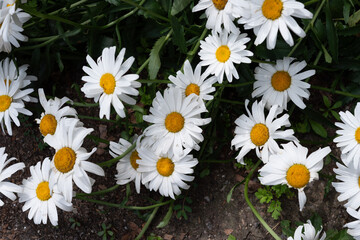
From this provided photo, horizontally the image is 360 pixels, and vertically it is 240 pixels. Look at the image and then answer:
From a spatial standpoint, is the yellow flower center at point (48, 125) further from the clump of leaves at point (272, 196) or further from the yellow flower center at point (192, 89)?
the clump of leaves at point (272, 196)

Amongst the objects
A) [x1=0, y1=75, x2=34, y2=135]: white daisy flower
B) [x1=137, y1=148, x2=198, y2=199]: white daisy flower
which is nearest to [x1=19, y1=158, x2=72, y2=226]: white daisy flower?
[x1=0, y1=75, x2=34, y2=135]: white daisy flower

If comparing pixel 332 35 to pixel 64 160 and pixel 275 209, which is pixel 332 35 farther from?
pixel 64 160

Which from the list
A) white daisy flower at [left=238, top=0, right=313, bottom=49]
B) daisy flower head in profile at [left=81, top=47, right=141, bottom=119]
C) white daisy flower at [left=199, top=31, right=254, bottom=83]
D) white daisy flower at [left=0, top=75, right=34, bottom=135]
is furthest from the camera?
white daisy flower at [left=0, top=75, right=34, bottom=135]

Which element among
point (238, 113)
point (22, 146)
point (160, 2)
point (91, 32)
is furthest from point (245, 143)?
point (22, 146)

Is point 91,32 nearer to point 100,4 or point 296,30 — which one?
point 100,4

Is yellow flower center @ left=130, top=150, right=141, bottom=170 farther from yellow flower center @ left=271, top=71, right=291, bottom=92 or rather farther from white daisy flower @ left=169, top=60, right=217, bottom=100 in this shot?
yellow flower center @ left=271, top=71, right=291, bottom=92

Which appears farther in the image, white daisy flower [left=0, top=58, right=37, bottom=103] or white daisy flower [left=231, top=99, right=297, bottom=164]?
white daisy flower [left=0, top=58, right=37, bottom=103]

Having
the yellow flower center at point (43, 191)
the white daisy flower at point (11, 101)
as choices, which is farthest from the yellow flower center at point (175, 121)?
the white daisy flower at point (11, 101)

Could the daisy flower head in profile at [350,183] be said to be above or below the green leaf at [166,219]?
above
